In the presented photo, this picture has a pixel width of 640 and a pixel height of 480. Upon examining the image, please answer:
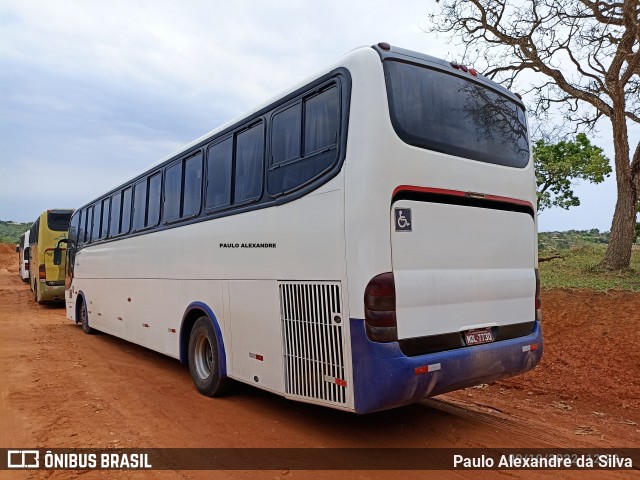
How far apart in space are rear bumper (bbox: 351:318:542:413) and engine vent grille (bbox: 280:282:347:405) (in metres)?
0.20

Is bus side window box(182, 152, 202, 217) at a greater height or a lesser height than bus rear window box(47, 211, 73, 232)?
lesser

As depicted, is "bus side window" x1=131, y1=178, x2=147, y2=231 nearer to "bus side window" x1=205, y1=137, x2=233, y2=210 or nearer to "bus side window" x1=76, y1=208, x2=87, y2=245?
"bus side window" x1=205, y1=137, x2=233, y2=210

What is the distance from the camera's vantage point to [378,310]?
3.93 m

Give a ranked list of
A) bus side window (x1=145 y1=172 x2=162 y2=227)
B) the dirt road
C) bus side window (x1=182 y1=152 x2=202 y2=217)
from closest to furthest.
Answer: the dirt road, bus side window (x1=182 y1=152 x2=202 y2=217), bus side window (x1=145 y1=172 x2=162 y2=227)

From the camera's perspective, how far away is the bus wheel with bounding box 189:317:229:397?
19.8ft

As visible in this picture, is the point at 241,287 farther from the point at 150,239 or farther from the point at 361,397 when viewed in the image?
the point at 150,239

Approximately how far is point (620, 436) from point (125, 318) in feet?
26.1

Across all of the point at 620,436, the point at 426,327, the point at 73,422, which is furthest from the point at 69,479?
the point at 620,436

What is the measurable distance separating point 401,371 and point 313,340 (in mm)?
858

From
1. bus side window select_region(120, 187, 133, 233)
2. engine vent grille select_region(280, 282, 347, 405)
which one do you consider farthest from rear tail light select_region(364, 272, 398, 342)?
bus side window select_region(120, 187, 133, 233)

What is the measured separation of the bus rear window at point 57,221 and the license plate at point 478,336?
17.3 m

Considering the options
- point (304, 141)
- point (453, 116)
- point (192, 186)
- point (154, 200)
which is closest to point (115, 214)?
point (154, 200)

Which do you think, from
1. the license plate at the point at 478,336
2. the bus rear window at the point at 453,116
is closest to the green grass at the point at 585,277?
the bus rear window at the point at 453,116

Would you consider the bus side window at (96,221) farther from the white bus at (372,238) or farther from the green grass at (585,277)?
the green grass at (585,277)
